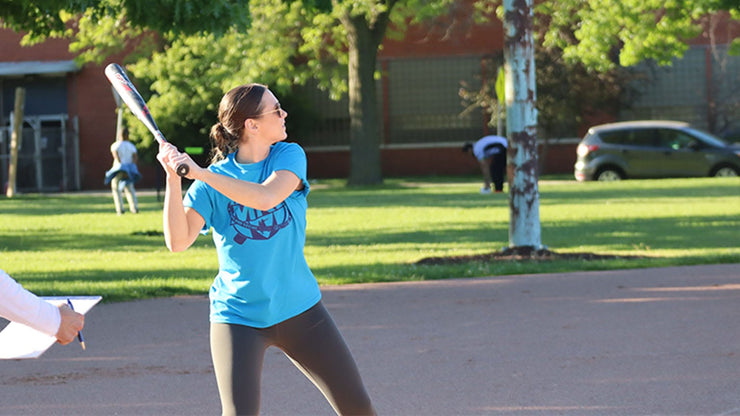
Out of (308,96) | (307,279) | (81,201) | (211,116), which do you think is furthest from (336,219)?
(308,96)

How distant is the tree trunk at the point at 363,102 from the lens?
31984 mm

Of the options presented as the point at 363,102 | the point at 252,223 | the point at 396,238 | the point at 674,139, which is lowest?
the point at 396,238

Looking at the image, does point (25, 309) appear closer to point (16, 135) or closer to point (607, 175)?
point (607, 175)

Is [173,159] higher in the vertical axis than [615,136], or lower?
higher

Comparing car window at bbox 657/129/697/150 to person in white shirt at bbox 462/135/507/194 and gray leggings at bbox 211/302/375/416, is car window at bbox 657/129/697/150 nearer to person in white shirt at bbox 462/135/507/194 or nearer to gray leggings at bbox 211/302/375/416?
person in white shirt at bbox 462/135/507/194

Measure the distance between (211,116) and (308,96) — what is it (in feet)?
17.8

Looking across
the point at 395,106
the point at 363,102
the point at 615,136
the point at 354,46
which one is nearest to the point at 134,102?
the point at 615,136

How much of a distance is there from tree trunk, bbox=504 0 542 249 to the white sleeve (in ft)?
32.0

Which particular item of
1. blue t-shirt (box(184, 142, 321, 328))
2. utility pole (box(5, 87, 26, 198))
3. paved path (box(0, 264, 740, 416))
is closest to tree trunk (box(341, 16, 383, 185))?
utility pole (box(5, 87, 26, 198))

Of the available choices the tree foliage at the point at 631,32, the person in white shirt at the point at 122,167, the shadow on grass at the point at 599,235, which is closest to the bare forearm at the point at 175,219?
the shadow on grass at the point at 599,235

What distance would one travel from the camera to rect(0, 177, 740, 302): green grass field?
38.6 feet

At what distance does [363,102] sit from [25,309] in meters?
29.4

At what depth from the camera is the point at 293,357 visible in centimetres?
420

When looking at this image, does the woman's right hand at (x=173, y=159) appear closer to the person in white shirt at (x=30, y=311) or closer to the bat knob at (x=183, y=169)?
the bat knob at (x=183, y=169)
